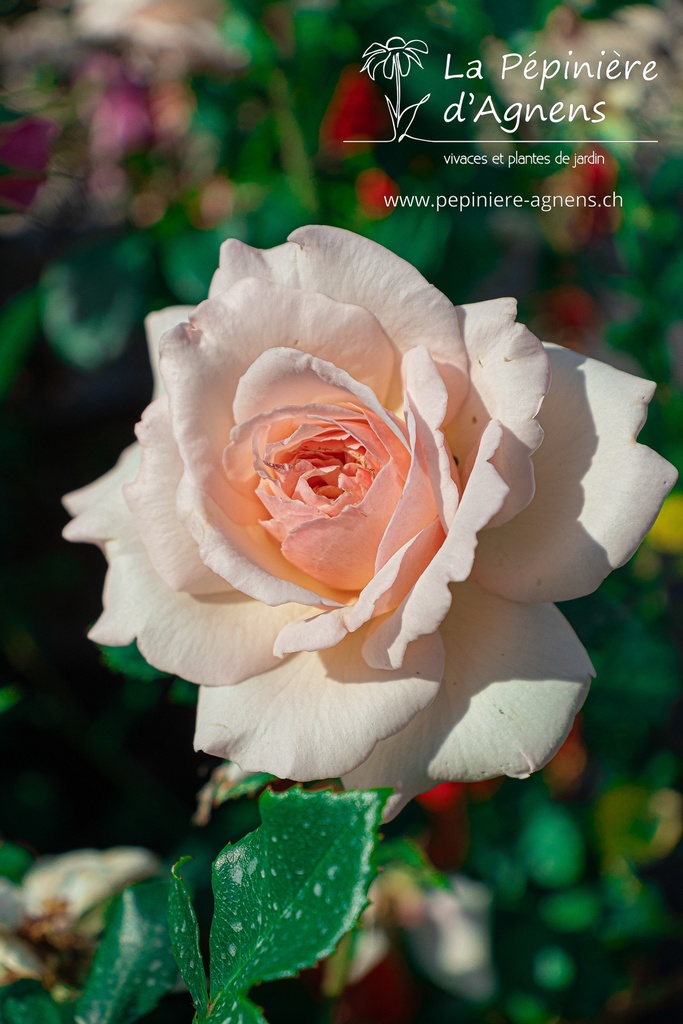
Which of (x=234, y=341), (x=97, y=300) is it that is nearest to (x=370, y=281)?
(x=234, y=341)

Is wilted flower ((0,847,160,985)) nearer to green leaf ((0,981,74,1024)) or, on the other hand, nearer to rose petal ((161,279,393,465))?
green leaf ((0,981,74,1024))

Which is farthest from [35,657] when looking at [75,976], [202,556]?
[202,556]

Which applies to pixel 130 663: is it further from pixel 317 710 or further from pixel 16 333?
pixel 16 333

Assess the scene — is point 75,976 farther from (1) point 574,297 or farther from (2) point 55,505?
(1) point 574,297

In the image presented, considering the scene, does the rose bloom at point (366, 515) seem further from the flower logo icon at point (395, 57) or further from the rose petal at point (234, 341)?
the flower logo icon at point (395, 57)

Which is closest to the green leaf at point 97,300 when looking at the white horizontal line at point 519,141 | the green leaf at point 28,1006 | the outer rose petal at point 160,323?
the white horizontal line at point 519,141
